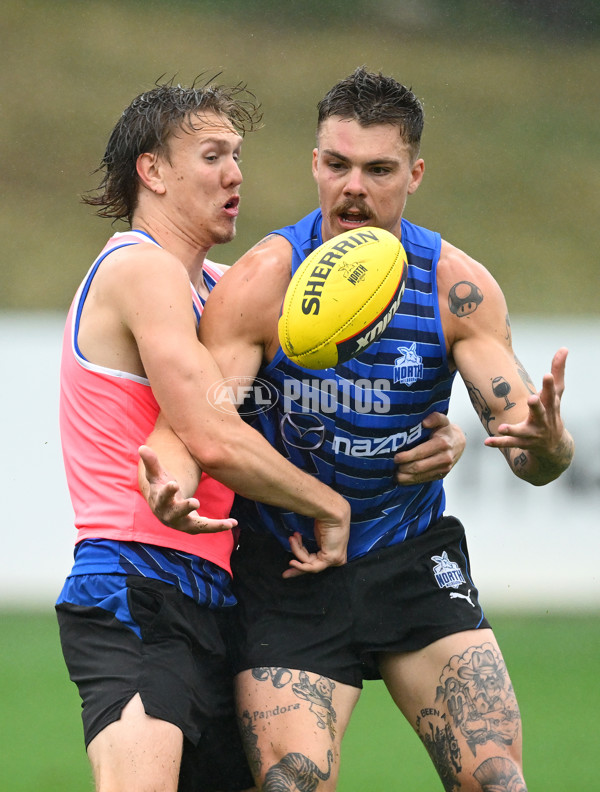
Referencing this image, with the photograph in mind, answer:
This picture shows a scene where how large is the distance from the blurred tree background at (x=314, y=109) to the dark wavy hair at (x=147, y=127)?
32.8 ft

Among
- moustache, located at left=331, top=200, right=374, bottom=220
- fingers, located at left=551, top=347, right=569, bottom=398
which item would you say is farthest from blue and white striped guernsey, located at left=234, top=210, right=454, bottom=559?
fingers, located at left=551, top=347, right=569, bottom=398

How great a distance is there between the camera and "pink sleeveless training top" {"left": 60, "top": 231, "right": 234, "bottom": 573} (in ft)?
12.3

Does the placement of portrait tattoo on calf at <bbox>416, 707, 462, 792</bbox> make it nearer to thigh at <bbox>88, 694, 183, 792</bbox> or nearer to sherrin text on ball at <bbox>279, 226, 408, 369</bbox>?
thigh at <bbox>88, 694, 183, 792</bbox>

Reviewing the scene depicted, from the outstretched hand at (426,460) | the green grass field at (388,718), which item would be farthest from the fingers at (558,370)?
the green grass field at (388,718)

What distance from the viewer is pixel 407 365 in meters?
4.01

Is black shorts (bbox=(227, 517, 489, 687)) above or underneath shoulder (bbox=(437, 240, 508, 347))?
underneath

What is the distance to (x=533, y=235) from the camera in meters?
15.2

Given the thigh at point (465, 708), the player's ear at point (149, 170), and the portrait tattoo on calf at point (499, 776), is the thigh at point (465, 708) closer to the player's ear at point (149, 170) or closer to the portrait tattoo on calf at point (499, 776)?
the portrait tattoo on calf at point (499, 776)

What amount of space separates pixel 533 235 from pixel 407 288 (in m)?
11.6

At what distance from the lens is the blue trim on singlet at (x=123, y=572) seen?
368cm

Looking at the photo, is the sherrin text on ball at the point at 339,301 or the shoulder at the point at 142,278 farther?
the shoulder at the point at 142,278

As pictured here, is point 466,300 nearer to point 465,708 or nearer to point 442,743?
point 465,708

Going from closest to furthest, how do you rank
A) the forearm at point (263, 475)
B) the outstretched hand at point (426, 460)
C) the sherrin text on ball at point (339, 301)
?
the sherrin text on ball at point (339, 301) < the forearm at point (263, 475) < the outstretched hand at point (426, 460)

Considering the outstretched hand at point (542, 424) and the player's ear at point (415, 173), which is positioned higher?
the player's ear at point (415, 173)
